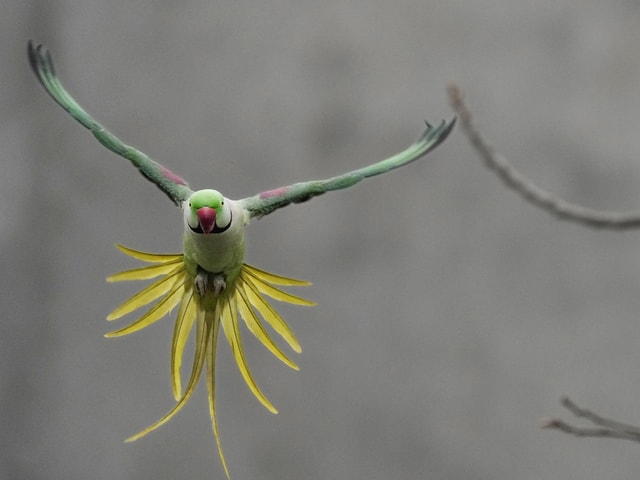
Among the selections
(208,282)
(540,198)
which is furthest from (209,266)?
(540,198)

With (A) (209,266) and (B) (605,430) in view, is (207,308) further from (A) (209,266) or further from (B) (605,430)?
(B) (605,430)

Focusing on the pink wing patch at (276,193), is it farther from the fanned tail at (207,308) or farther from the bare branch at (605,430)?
the bare branch at (605,430)

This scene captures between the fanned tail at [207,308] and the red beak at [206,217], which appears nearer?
the red beak at [206,217]

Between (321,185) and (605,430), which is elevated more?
(321,185)

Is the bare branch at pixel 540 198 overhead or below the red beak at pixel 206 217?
overhead

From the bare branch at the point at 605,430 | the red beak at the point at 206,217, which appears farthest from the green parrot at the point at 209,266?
the bare branch at the point at 605,430

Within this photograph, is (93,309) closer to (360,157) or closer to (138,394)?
(138,394)

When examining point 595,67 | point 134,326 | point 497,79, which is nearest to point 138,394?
point 497,79

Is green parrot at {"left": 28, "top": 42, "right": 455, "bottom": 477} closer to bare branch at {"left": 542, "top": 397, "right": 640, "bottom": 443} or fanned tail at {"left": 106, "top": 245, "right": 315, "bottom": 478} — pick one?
fanned tail at {"left": 106, "top": 245, "right": 315, "bottom": 478}
